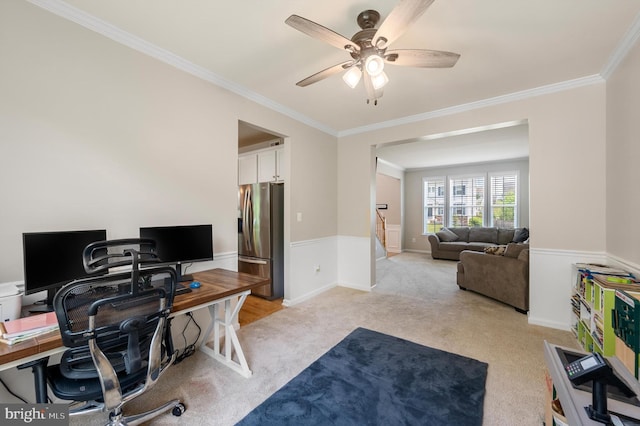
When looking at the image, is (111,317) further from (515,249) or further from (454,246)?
(454,246)

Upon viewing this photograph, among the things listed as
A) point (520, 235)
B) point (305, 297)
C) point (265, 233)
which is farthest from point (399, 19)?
point (520, 235)

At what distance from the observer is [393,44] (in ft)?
6.97

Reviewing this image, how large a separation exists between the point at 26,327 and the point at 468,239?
801cm

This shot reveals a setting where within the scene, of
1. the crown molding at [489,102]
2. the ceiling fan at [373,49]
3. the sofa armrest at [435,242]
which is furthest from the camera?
the sofa armrest at [435,242]

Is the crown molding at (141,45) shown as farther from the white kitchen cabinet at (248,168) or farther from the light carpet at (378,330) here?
the light carpet at (378,330)

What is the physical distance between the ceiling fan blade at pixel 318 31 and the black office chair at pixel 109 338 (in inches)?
57.2

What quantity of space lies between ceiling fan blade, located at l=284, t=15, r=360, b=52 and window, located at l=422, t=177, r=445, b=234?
285 inches

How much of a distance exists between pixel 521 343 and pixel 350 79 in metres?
2.90

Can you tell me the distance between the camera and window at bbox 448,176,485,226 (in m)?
7.43

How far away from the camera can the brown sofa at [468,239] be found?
648 centimetres

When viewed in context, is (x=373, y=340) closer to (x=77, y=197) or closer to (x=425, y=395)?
(x=425, y=395)

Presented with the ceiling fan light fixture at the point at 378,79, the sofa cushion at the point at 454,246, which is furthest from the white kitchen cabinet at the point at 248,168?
the sofa cushion at the point at 454,246

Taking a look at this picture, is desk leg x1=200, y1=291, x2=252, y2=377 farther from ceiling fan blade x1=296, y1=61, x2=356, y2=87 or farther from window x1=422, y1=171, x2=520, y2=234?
window x1=422, y1=171, x2=520, y2=234

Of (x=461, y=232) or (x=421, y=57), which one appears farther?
(x=461, y=232)
